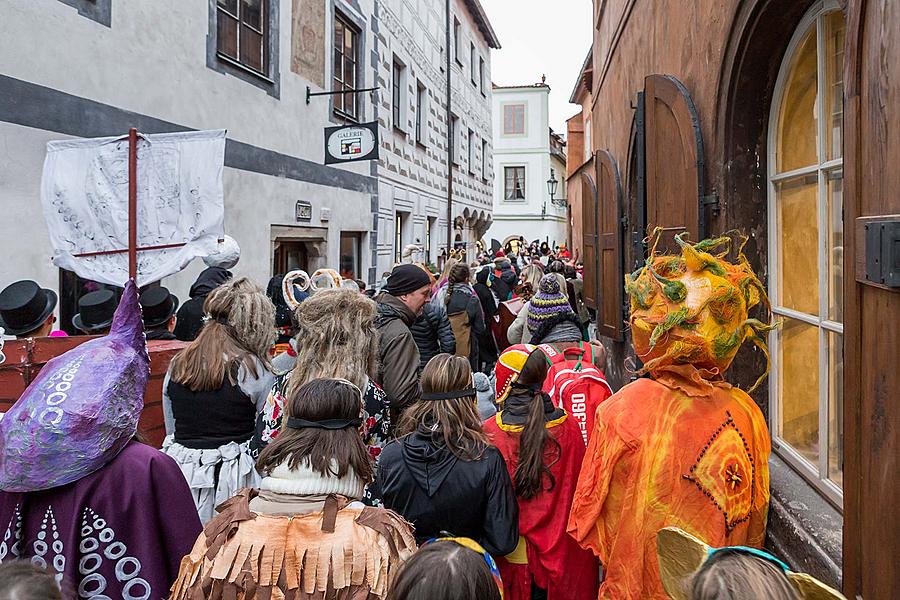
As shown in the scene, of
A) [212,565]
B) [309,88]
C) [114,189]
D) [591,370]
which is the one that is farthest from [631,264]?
[309,88]

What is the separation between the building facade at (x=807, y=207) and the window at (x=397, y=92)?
9103mm

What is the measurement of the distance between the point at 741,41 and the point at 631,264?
2970 millimetres

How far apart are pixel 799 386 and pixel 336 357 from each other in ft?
6.44

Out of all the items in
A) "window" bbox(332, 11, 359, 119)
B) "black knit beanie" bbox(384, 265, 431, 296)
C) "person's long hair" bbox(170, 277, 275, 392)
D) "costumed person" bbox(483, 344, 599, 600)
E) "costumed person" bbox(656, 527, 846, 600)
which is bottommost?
"costumed person" bbox(483, 344, 599, 600)

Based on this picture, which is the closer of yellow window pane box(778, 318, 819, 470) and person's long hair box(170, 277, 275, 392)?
yellow window pane box(778, 318, 819, 470)

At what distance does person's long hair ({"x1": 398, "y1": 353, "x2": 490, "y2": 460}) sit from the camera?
2383 millimetres

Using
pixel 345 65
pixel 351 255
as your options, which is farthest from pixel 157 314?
pixel 345 65

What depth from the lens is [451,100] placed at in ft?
60.3

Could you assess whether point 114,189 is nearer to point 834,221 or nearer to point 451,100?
point 834,221

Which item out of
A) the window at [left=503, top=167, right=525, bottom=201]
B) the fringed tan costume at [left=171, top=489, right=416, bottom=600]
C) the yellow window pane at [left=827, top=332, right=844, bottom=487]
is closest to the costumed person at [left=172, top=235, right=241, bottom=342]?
the fringed tan costume at [left=171, top=489, right=416, bottom=600]

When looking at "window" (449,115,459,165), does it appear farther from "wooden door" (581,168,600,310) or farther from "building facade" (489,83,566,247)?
"building facade" (489,83,566,247)

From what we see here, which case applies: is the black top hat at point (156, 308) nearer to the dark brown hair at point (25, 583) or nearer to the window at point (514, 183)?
the dark brown hair at point (25, 583)

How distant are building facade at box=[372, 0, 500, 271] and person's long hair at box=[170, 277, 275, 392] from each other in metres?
5.41

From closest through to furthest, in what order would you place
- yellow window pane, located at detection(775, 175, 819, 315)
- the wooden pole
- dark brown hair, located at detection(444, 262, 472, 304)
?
1. the wooden pole
2. yellow window pane, located at detection(775, 175, 819, 315)
3. dark brown hair, located at detection(444, 262, 472, 304)
